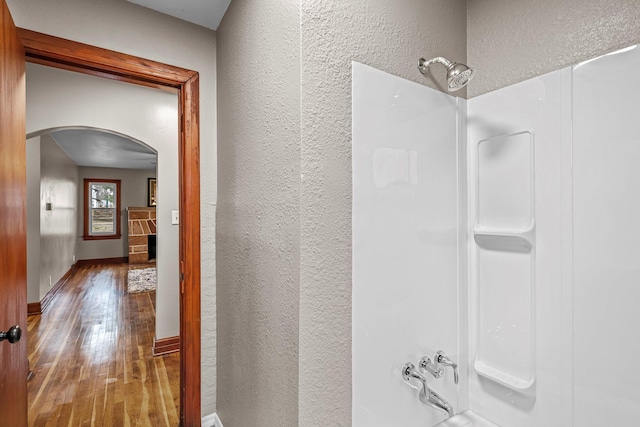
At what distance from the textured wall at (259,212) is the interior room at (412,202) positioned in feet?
0.04

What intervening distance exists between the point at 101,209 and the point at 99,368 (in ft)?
22.3

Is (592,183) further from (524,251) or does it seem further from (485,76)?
(485,76)

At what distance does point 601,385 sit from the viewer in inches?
41.6

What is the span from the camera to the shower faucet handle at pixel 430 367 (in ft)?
4.10

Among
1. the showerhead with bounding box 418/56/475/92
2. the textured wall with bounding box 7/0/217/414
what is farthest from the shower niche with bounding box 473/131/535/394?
the textured wall with bounding box 7/0/217/414

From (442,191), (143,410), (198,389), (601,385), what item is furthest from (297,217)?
(143,410)

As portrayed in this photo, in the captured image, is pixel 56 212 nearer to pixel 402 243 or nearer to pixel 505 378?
pixel 402 243

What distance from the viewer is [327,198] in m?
1.03

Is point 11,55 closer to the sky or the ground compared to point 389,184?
closer to the sky

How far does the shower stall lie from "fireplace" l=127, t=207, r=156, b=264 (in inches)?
322

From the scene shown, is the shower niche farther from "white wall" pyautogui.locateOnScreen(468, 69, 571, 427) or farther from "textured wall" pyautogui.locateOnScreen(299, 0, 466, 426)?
"textured wall" pyautogui.locateOnScreen(299, 0, 466, 426)

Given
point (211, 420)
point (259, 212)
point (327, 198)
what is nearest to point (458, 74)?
point (327, 198)

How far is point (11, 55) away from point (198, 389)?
5.76 feet

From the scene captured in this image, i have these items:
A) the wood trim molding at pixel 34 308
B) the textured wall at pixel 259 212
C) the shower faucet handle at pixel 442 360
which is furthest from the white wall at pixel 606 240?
the wood trim molding at pixel 34 308
